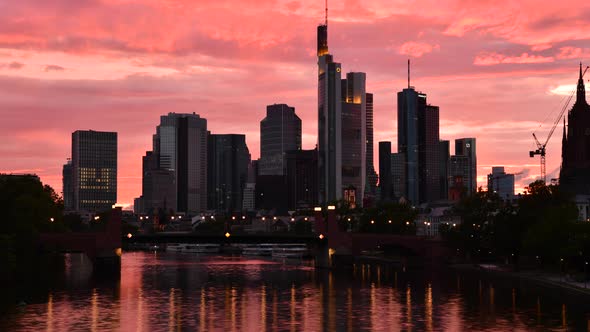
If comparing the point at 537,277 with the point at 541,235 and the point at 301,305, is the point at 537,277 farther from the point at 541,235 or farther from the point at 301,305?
the point at 301,305

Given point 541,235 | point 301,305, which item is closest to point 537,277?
point 541,235

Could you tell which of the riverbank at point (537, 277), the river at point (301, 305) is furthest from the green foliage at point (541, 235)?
the river at point (301, 305)

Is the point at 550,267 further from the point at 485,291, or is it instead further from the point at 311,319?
the point at 311,319

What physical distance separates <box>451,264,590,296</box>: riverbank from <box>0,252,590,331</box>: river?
246 centimetres

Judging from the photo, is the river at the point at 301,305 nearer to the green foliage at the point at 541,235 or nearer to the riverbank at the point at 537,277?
the riverbank at the point at 537,277

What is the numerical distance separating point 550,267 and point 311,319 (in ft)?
238

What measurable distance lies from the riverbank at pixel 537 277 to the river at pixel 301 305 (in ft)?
8.09

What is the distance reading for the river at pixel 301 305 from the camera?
367 ft

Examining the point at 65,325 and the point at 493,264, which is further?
the point at 493,264

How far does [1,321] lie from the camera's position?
112m

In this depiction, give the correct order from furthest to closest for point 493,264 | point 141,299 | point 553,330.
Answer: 1. point 493,264
2. point 141,299
3. point 553,330

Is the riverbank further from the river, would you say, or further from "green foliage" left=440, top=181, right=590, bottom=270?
"green foliage" left=440, top=181, right=590, bottom=270

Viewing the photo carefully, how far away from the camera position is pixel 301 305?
133 metres

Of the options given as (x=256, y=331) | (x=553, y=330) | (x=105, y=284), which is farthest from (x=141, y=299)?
(x=553, y=330)
